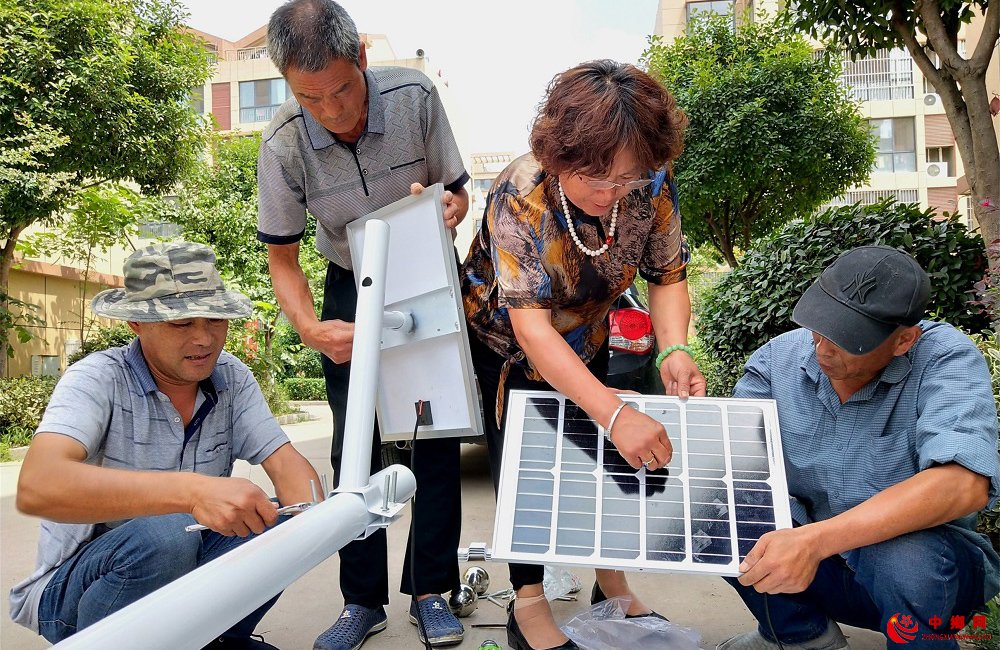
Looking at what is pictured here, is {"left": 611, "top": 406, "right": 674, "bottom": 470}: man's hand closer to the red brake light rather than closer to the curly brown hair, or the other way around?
the curly brown hair

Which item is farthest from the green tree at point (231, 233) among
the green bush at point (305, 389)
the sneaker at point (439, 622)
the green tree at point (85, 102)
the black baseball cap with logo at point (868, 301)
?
the black baseball cap with logo at point (868, 301)

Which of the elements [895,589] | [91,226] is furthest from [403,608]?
[91,226]

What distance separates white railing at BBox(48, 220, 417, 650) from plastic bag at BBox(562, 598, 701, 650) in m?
1.02

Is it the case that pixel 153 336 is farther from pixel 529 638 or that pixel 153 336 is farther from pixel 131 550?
pixel 529 638

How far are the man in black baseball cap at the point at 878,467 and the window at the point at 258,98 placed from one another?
1477 inches

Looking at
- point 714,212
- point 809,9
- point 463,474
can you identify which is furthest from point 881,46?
point 714,212

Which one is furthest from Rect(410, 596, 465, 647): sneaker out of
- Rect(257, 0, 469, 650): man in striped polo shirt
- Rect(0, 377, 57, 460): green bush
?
Rect(0, 377, 57, 460): green bush

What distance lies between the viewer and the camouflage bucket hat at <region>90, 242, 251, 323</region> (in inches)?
82.9

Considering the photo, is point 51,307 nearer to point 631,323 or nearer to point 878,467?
point 631,323

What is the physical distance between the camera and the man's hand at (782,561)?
1.73 meters

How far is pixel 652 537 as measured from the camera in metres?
1.84

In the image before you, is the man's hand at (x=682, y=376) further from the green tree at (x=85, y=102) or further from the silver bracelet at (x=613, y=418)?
the green tree at (x=85, y=102)

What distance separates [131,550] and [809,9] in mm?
5441

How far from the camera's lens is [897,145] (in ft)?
96.6
